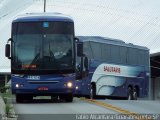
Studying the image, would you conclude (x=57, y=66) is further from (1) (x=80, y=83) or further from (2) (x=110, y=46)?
A: (2) (x=110, y=46)

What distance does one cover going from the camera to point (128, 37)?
197 feet

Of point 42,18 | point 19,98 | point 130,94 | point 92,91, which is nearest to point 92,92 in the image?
point 92,91

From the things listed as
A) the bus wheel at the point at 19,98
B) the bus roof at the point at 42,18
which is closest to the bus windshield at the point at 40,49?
the bus roof at the point at 42,18

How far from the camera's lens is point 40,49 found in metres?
26.2

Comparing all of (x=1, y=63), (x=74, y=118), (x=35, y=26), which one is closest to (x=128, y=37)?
(x=1, y=63)

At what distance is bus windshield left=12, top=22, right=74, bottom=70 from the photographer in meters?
26.2

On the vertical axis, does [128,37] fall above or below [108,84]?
above

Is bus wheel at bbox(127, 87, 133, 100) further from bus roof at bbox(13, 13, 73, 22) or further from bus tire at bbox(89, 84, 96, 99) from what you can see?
bus roof at bbox(13, 13, 73, 22)

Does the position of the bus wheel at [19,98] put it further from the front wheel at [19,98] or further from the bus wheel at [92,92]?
the bus wheel at [92,92]

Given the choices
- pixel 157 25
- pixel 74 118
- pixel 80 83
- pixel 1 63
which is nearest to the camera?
pixel 74 118

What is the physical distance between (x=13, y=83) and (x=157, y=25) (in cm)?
3549

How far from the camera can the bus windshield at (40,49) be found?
1030 inches

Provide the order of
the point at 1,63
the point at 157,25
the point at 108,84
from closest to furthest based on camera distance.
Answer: the point at 108,84 → the point at 157,25 → the point at 1,63

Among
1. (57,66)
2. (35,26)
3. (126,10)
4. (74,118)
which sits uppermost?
(126,10)
